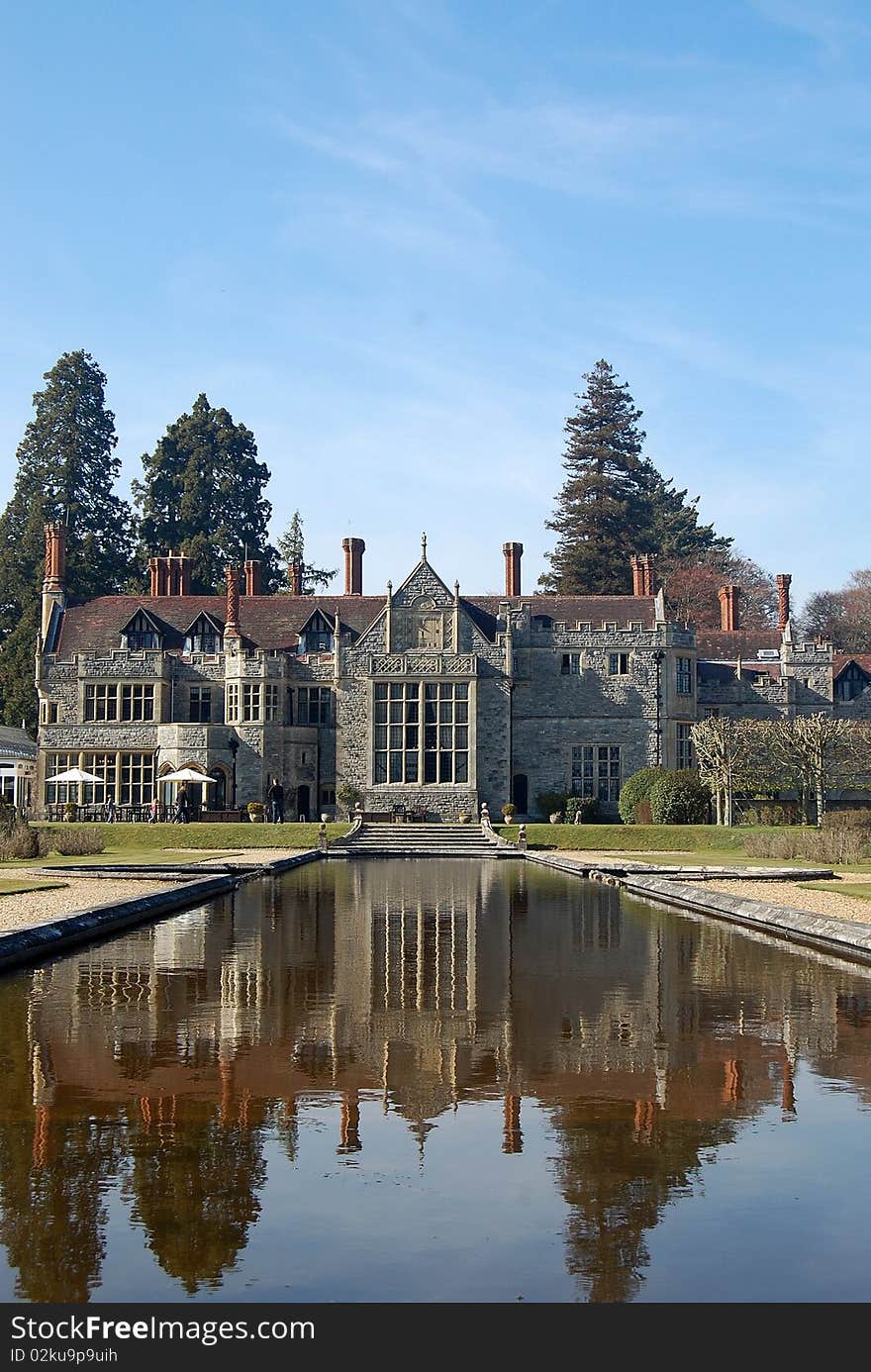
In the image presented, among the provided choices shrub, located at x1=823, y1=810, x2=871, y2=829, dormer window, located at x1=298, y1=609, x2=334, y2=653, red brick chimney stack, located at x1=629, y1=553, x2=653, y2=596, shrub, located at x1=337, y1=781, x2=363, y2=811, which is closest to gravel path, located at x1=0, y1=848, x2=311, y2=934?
shrub, located at x1=823, y1=810, x2=871, y2=829

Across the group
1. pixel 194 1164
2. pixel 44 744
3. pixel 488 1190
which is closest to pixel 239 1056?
pixel 194 1164

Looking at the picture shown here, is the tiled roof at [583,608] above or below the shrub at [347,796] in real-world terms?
above

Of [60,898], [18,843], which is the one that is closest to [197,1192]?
[60,898]

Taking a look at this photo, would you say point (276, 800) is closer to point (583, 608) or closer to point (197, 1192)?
point (583, 608)

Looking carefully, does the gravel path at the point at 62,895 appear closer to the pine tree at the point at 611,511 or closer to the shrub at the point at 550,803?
the shrub at the point at 550,803

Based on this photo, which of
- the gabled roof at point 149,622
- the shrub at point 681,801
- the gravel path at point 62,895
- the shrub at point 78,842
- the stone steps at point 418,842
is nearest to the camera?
the gravel path at point 62,895

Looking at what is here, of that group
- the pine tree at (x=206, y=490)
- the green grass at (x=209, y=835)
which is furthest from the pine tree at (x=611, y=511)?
the green grass at (x=209, y=835)

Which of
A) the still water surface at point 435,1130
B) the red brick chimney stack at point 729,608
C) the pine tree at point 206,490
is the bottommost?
the still water surface at point 435,1130

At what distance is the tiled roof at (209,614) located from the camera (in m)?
54.7

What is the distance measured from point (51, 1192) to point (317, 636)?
157 feet

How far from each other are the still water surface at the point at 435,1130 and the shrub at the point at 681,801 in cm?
3134

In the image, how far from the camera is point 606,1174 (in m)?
6.81

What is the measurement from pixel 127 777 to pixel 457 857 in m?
18.8
